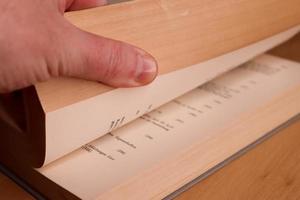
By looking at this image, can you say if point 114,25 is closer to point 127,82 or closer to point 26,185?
point 127,82

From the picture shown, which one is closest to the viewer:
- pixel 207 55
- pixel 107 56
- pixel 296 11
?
pixel 107 56

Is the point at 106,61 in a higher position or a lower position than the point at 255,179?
higher

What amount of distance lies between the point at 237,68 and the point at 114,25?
342mm

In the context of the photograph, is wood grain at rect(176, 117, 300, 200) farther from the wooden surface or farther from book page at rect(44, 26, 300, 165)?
book page at rect(44, 26, 300, 165)

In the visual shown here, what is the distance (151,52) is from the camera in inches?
18.7

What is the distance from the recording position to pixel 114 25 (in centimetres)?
44

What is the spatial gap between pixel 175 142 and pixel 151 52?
110 mm

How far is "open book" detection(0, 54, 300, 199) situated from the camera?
0.44 meters

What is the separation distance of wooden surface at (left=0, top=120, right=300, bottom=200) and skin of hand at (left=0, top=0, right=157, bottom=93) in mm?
143

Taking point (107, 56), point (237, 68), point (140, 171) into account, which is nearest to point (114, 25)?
point (107, 56)

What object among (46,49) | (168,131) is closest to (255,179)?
(168,131)

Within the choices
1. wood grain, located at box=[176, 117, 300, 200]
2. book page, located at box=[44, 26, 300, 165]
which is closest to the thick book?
book page, located at box=[44, 26, 300, 165]

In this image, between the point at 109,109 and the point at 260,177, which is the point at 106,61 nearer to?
the point at 109,109

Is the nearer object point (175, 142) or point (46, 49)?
point (46, 49)
